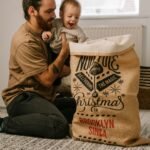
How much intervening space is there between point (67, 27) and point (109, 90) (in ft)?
1.99

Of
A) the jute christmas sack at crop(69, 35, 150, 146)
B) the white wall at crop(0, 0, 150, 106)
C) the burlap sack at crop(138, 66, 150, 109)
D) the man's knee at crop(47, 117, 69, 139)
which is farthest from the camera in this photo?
the white wall at crop(0, 0, 150, 106)

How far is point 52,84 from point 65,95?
49cm

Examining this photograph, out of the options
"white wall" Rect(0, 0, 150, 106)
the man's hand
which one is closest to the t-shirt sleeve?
the man's hand

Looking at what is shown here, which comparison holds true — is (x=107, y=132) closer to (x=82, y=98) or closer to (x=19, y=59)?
(x=82, y=98)

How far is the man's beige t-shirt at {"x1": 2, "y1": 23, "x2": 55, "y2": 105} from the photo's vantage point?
1738mm

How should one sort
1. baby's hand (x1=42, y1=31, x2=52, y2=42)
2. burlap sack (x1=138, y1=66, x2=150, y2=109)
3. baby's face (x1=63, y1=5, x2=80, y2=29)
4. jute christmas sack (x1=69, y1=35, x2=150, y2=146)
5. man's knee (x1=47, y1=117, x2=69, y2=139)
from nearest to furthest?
Answer: jute christmas sack (x1=69, y1=35, x2=150, y2=146) < man's knee (x1=47, y1=117, x2=69, y2=139) < baby's hand (x1=42, y1=31, x2=52, y2=42) < baby's face (x1=63, y1=5, x2=80, y2=29) < burlap sack (x1=138, y1=66, x2=150, y2=109)

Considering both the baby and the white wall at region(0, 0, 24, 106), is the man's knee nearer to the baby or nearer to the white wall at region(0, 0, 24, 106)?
the baby

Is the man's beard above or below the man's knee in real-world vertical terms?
above

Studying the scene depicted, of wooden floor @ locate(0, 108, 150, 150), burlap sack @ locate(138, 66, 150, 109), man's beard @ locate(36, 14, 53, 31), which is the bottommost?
burlap sack @ locate(138, 66, 150, 109)

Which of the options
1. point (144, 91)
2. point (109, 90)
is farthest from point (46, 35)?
point (144, 91)

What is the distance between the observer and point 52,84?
1857 mm

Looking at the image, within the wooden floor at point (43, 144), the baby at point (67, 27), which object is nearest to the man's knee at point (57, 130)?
the wooden floor at point (43, 144)

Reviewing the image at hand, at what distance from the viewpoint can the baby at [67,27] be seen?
6.21 ft

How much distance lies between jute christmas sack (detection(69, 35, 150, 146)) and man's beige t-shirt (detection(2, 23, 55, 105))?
278mm
